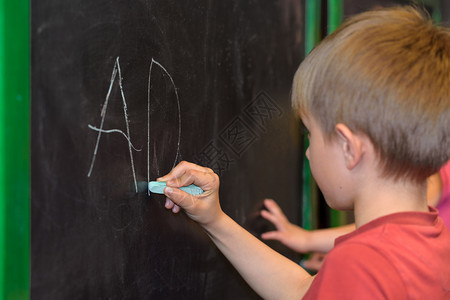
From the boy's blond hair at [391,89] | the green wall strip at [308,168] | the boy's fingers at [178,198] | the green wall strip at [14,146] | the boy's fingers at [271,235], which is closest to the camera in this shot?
the green wall strip at [14,146]

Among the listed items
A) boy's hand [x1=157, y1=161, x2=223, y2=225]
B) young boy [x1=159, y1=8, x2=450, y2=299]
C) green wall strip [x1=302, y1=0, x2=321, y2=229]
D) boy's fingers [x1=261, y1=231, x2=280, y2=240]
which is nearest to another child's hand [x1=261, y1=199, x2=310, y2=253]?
boy's fingers [x1=261, y1=231, x2=280, y2=240]

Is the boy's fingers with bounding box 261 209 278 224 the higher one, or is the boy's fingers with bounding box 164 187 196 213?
the boy's fingers with bounding box 164 187 196 213

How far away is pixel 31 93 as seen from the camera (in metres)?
0.60

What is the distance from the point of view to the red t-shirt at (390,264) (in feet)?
2.06

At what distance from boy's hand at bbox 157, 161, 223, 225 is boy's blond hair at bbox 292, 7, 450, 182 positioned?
194mm

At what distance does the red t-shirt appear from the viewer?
628 mm

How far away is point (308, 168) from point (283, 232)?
0.60 feet

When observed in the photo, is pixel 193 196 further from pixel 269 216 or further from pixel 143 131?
pixel 269 216

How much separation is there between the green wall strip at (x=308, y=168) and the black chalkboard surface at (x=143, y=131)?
0.30ft

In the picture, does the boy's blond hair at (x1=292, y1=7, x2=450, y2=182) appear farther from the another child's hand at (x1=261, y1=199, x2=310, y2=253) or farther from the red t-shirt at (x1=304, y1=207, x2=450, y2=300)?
the another child's hand at (x1=261, y1=199, x2=310, y2=253)

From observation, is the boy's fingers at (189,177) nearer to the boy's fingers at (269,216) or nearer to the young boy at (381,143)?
the young boy at (381,143)

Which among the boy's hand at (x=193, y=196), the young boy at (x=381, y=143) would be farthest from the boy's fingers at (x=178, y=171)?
the young boy at (x=381, y=143)

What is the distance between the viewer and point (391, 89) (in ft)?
2.21

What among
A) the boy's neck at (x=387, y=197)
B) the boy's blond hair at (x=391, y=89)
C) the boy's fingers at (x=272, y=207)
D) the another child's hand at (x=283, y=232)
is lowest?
the another child's hand at (x=283, y=232)
